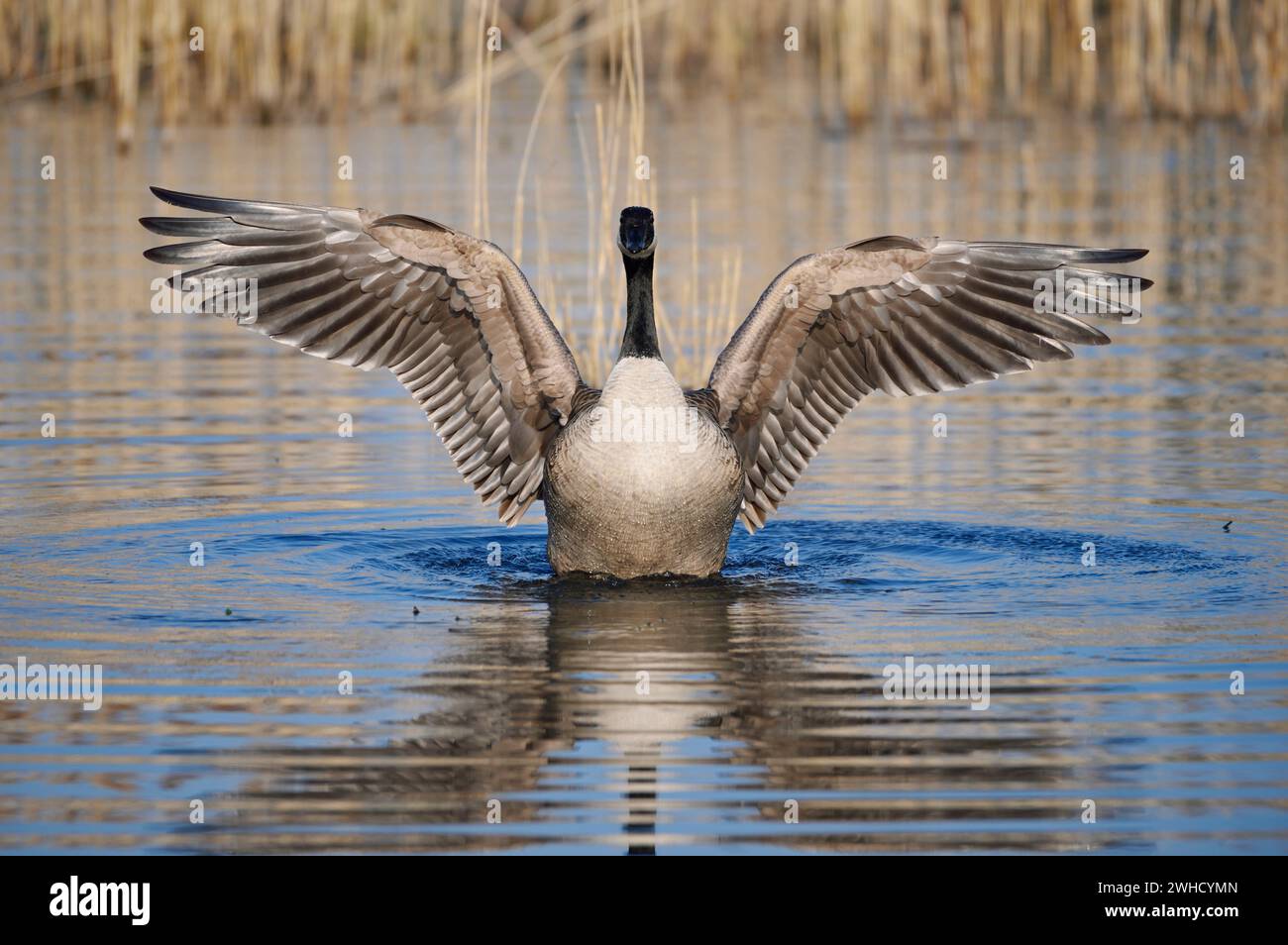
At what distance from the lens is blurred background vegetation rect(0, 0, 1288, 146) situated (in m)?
26.2

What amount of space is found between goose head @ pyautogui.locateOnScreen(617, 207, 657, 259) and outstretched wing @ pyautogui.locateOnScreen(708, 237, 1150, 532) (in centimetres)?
67

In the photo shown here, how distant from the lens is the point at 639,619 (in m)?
9.59

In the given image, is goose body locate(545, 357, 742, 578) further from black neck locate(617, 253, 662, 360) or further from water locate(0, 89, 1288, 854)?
water locate(0, 89, 1288, 854)

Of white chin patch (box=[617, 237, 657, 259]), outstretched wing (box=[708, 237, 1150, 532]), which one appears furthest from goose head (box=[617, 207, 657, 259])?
outstretched wing (box=[708, 237, 1150, 532])

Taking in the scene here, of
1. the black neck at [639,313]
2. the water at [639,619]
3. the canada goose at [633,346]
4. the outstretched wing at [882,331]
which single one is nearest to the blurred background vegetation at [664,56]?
the water at [639,619]

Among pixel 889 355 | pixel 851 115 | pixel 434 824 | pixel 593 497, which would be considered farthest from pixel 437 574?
pixel 851 115

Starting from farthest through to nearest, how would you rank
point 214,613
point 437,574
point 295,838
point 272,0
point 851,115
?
1. point 851,115
2. point 272,0
3. point 437,574
4. point 214,613
5. point 295,838

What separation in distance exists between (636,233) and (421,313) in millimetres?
1361

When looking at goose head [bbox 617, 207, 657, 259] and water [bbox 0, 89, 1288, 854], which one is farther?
goose head [bbox 617, 207, 657, 259]

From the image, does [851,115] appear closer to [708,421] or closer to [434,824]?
[708,421]

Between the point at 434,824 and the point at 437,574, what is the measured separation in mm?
3882

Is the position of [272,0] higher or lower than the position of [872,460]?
higher

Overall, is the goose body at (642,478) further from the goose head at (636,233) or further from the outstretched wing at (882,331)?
the outstretched wing at (882,331)

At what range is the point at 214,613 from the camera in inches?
375
